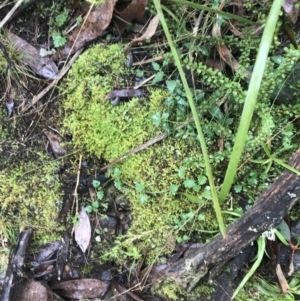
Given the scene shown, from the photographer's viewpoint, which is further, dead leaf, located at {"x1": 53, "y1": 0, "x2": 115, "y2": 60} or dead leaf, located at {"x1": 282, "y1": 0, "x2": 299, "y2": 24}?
dead leaf, located at {"x1": 53, "y1": 0, "x2": 115, "y2": 60}

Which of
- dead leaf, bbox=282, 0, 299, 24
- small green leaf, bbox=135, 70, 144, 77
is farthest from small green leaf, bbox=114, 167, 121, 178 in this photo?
dead leaf, bbox=282, 0, 299, 24

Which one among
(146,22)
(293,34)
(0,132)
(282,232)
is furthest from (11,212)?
(293,34)

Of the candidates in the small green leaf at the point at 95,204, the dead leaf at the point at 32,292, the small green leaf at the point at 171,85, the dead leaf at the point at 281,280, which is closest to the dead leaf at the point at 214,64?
the small green leaf at the point at 171,85

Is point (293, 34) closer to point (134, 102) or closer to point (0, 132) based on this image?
point (134, 102)

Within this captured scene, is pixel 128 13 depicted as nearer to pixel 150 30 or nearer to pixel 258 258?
pixel 150 30

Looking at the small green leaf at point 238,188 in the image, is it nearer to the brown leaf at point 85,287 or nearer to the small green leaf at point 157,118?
the small green leaf at point 157,118

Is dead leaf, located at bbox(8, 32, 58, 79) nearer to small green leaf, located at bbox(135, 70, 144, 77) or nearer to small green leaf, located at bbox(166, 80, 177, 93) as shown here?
small green leaf, located at bbox(135, 70, 144, 77)
